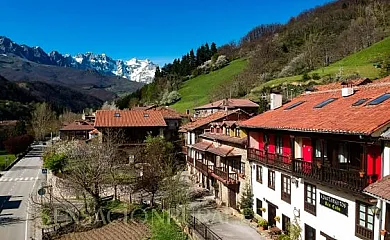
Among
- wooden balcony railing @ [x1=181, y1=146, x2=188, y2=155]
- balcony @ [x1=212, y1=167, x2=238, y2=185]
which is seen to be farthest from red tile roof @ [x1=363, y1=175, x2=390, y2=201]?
wooden balcony railing @ [x1=181, y1=146, x2=188, y2=155]

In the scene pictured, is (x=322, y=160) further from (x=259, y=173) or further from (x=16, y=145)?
(x=16, y=145)

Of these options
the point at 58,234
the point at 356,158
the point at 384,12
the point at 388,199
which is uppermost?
the point at 384,12

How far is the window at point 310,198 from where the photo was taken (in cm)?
2075

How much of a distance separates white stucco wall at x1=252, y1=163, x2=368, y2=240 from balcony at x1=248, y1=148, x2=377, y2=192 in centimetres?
76

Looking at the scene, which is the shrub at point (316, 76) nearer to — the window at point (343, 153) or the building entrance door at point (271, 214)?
the building entrance door at point (271, 214)

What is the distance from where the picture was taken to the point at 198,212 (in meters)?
31.0

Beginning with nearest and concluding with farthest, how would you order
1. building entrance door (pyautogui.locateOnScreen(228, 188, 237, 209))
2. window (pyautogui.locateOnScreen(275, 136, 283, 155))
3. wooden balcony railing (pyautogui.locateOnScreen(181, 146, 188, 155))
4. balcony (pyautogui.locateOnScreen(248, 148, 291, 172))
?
balcony (pyautogui.locateOnScreen(248, 148, 291, 172)), window (pyautogui.locateOnScreen(275, 136, 283, 155)), building entrance door (pyautogui.locateOnScreen(228, 188, 237, 209)), wooden balcony railing (pyautogui.locateOnScreen(181, 146, 188, 155))

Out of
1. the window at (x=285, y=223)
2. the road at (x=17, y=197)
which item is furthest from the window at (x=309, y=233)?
the road at (x=17, y=197)

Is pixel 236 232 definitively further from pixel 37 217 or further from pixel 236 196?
pixel 37 217

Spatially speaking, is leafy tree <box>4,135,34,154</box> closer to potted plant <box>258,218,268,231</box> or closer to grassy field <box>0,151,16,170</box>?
grassy field <box>0,151,16,170</box>

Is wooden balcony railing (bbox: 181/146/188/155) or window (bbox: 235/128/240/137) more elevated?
window (bbox: 235/128/240/137)

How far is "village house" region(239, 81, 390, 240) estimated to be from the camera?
16344 mm

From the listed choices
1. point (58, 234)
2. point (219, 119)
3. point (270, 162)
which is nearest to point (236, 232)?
point (270, 162)

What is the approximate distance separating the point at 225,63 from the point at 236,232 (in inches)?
4248
